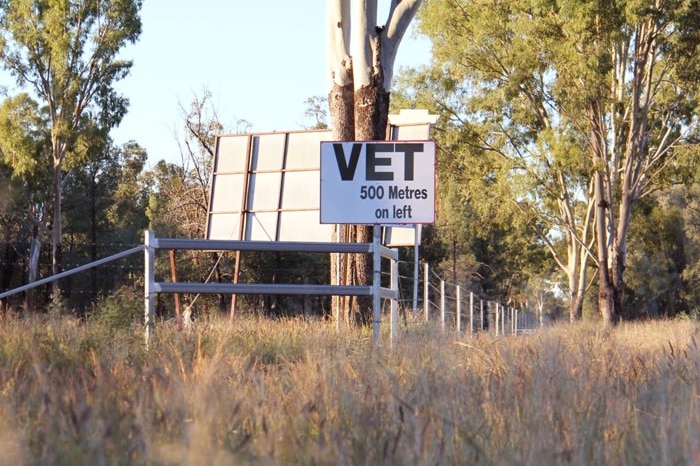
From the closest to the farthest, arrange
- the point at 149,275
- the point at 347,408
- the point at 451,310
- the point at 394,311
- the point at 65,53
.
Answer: the point at 347,408
the point at 149,275
the point at 394,311
the point at 451,310
the point at 65,53

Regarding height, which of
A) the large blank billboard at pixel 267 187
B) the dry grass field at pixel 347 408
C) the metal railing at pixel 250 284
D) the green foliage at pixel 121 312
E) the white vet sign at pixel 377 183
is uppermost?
the large blank billboard at pixel 267 187

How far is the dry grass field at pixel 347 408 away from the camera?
4.03 metres

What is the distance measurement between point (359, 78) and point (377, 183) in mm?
4779

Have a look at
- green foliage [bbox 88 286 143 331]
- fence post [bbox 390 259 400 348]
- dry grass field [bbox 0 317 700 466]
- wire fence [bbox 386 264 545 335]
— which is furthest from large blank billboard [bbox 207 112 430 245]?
dry grass field [bbox 0 317 700 466]

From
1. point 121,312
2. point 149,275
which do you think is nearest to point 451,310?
point 121,312

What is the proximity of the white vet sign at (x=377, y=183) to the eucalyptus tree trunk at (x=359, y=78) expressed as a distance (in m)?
3.98

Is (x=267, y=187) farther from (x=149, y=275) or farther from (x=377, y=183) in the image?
(x=149, y=275)

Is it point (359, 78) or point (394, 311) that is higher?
point (359, 78)

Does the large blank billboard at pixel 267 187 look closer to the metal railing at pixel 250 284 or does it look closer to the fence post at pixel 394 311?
the fence post at pixel 394 311

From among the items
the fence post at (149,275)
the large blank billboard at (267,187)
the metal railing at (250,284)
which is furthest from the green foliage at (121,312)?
the large blank billboard at (267,187)

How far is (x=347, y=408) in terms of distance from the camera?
5.14m

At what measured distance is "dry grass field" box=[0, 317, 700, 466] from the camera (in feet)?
13.2

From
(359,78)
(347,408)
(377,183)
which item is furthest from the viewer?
(359,78)

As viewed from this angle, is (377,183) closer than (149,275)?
No
